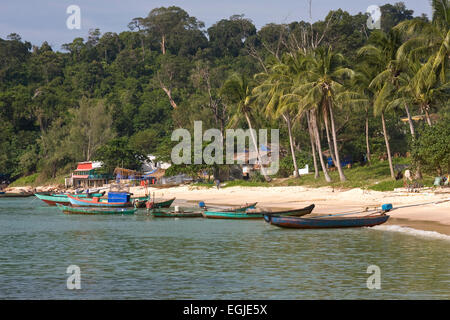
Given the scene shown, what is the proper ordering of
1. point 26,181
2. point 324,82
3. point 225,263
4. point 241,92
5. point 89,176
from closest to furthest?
point 225,263 < point 324,82 < point 241,92 < point 89,176 < point 26,181

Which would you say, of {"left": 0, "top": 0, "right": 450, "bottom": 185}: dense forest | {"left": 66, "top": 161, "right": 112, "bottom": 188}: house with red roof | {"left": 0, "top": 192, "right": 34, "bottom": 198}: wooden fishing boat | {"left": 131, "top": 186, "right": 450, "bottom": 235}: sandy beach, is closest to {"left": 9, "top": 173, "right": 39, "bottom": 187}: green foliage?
{"left": 0, "top": 0, "right": 450, "bottom": 185}: dense forest

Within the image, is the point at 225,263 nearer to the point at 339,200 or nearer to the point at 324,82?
the point at 339,200

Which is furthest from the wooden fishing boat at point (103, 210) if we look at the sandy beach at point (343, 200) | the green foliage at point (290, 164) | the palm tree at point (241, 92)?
the green foliage at point (290, 164)

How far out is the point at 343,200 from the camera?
4331 centimetres

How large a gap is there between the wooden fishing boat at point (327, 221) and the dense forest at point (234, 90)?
11.9 metres

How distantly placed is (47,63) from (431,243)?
136 m

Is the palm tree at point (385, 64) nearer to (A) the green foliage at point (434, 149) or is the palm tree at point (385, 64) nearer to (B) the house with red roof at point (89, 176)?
(A) the green foliage at point (434, 149)

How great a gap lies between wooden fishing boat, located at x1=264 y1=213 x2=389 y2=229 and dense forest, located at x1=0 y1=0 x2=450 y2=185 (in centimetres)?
1190

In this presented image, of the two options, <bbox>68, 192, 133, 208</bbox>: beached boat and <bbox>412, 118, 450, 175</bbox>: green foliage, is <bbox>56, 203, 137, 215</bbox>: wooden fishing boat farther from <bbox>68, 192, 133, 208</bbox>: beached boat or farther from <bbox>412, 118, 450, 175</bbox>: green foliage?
<bbox>412, 118, 450, 175</bbox>: green foliage

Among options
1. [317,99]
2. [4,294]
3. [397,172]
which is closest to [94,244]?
[4,294]

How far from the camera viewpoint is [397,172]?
169 feet

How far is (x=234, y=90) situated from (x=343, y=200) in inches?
1023

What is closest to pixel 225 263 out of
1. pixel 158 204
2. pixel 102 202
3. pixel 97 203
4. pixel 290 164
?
pixel 158 204
